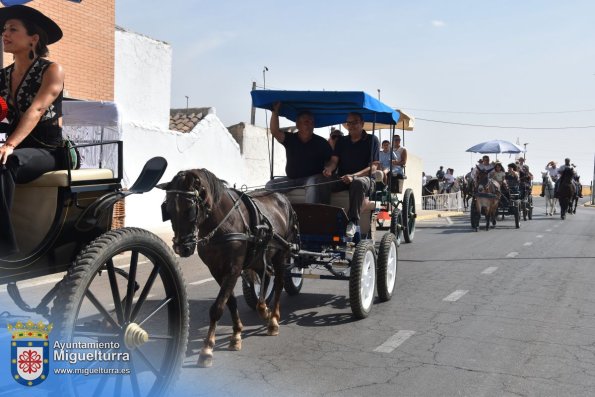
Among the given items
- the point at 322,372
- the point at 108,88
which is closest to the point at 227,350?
the point at 322,372

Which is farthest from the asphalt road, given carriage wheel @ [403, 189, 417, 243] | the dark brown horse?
carriage wheel @ [403, 189, 417, 243]

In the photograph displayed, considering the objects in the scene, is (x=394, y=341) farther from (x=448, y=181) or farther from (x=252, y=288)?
(x=448, y=181)

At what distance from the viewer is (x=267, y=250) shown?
21.3 ft

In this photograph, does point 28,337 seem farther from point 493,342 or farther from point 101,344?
point 493,342

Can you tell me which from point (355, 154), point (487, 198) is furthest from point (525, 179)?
point (355, 154)

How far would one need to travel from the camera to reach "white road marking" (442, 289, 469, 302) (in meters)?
8.55

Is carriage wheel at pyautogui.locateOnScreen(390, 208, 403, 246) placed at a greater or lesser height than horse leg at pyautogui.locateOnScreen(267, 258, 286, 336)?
greater

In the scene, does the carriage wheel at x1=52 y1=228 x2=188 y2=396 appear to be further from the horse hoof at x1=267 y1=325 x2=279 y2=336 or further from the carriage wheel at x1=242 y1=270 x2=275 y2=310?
the carriage wheel at x1=242 y1=270 x2=275 y2=310

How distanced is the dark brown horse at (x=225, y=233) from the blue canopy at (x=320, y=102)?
1583 mm

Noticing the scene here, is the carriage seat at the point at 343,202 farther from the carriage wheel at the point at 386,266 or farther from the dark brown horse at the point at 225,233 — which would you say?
the dark brown horse at the point at 225,233

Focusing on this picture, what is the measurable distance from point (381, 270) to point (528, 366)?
2.69 m

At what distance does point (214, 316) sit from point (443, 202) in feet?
94.2

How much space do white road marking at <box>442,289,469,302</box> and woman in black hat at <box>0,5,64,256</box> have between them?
19.9ft

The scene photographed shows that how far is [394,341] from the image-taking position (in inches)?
249
